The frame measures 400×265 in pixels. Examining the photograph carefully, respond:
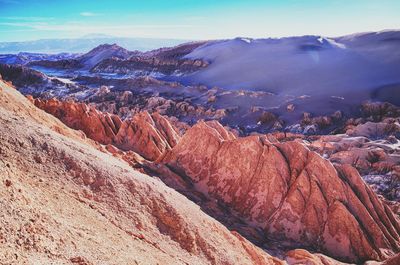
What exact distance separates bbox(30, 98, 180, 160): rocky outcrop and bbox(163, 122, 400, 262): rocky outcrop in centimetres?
646

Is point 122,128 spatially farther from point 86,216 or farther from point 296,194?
point 86,216

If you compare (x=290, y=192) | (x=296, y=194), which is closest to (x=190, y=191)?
(x=290, y=192)

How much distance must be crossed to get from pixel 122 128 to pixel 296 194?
58.8ft

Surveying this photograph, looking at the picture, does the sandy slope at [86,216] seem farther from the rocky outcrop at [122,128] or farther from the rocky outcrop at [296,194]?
the rocky outcrop at [122,128]

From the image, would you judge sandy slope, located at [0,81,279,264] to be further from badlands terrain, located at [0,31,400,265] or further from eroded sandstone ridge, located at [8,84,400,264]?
eroded sandstone ridge, located at [8,84,400,264]

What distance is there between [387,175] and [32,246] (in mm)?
33177

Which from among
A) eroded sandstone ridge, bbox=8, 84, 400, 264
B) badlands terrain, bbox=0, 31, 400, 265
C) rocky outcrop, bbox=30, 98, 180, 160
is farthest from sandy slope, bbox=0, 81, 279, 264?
rocky outcrop, bbox=30, 98, 180, 160

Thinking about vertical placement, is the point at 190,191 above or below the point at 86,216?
below

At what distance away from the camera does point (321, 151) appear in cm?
3981

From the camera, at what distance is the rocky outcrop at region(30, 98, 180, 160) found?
30.5 m

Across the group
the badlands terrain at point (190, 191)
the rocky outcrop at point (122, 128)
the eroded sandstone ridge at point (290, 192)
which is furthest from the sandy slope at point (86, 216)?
the rocky outcrop at point (122, 128)

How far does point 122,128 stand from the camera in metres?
32.5

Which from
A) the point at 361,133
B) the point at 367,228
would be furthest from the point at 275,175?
the point at 361,133

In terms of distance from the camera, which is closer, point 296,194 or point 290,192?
point 296,194
